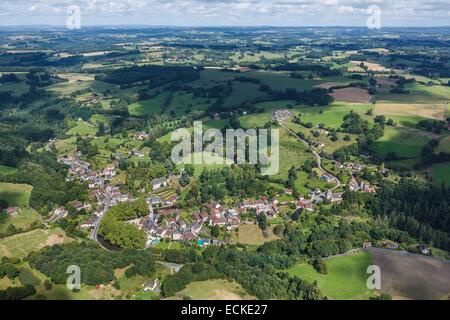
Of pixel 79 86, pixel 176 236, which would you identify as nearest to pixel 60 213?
pixel 176 236

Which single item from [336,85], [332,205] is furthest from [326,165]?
[336,85]

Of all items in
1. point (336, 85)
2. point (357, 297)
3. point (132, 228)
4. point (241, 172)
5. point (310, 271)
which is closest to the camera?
point (357, 297)

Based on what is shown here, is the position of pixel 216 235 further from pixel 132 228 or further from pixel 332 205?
pixel 332 205

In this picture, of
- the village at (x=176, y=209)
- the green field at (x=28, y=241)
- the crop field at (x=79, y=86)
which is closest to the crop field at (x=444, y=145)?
the village at (x=176, y=209)

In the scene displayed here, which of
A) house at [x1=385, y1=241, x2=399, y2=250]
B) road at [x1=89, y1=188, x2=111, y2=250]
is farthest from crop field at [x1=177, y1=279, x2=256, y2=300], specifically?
house at [x1=385, y1=241, x2=399, y2=250]

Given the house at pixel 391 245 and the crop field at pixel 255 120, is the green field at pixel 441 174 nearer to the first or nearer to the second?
the house at pixel 391 245

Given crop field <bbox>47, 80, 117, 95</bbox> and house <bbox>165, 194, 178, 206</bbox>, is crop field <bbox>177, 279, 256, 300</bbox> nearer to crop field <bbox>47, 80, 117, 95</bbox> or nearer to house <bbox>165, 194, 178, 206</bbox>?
house <bbox>165, 194, 178, 206</bbox>
